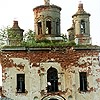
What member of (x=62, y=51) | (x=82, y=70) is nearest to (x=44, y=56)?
(x=62, y=51)

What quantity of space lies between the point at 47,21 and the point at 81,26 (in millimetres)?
2620

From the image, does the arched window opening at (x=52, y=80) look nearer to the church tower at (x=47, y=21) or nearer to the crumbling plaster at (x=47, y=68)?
the crumbling plaster at (x=47, y=68)

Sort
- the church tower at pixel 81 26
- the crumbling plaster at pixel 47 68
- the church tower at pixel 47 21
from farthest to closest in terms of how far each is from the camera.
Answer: the church tower at pixel 47 21
the church tower at pixel 81 26
the crumbling plaster at pixel 47 68

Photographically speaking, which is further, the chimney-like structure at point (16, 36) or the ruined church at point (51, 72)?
the chimney-like structure at point (16, 36)

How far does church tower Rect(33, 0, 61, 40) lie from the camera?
941 inches

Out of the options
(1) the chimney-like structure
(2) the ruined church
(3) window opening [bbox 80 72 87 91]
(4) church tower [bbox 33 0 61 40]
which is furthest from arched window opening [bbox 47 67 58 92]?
(1) the chimney-like structure

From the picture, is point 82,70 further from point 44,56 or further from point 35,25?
point 35,25

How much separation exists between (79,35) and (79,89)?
12.9 feet

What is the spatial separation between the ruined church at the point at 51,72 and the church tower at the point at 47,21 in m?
Result: 1.90

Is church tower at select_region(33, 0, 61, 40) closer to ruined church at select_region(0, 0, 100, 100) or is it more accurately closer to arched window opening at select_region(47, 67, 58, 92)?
ruined church at select_region(0, 0, 100, 100)

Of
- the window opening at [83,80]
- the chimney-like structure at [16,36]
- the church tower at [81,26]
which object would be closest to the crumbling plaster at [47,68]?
the window opening at [83,80]

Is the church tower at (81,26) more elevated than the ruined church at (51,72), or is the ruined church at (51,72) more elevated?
the church tower at (81,26)

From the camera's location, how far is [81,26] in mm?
23453

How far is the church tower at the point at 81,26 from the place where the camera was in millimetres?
23062
